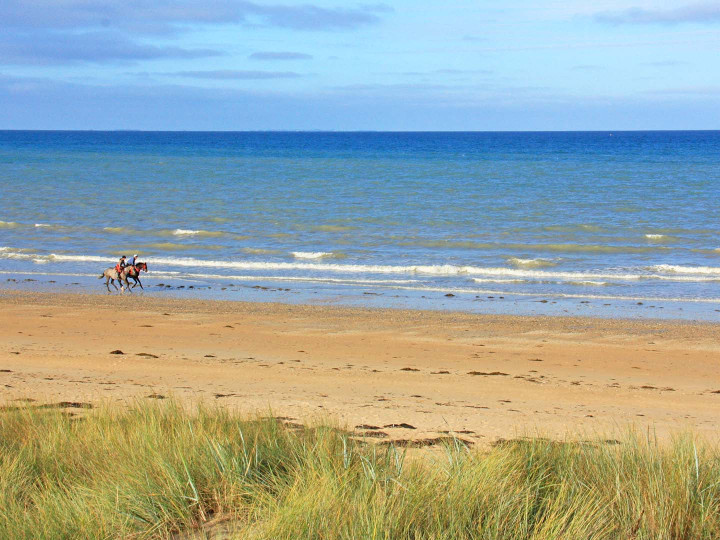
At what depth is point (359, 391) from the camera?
839 centimetres

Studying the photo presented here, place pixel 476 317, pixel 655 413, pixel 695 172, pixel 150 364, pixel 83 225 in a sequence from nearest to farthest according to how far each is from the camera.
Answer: pixel 655 413 → pixel 150 364 → pixel 476 317 → pixel 83 225 → pixel 695 172

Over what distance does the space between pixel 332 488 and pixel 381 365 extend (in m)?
6.28

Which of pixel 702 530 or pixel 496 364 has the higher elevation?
pixel 702 530

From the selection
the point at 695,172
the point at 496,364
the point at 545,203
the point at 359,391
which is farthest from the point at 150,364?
the point at 695,172

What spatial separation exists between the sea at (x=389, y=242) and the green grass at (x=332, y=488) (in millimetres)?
10524

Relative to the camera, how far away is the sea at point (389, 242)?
17.1 metres

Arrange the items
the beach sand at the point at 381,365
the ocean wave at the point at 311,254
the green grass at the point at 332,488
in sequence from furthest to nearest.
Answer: the ocean wave at the point at 311,254
the beach sand at the point at 381,365
the green grass at the point at 332,488

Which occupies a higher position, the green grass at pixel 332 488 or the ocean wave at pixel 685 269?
the green grass at pixel 332 488

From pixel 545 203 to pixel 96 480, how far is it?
3431 centimetres

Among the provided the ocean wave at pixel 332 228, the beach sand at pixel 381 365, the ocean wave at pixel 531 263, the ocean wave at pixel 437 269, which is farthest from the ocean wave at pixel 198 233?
the beach sand at pixel 381 365

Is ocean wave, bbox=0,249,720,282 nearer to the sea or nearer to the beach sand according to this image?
the sea

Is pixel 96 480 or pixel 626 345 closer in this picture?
pixel 96 480

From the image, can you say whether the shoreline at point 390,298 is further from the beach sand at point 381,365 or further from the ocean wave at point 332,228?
the ocean wave at point 332,228

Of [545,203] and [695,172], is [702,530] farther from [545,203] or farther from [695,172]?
[695,172]
